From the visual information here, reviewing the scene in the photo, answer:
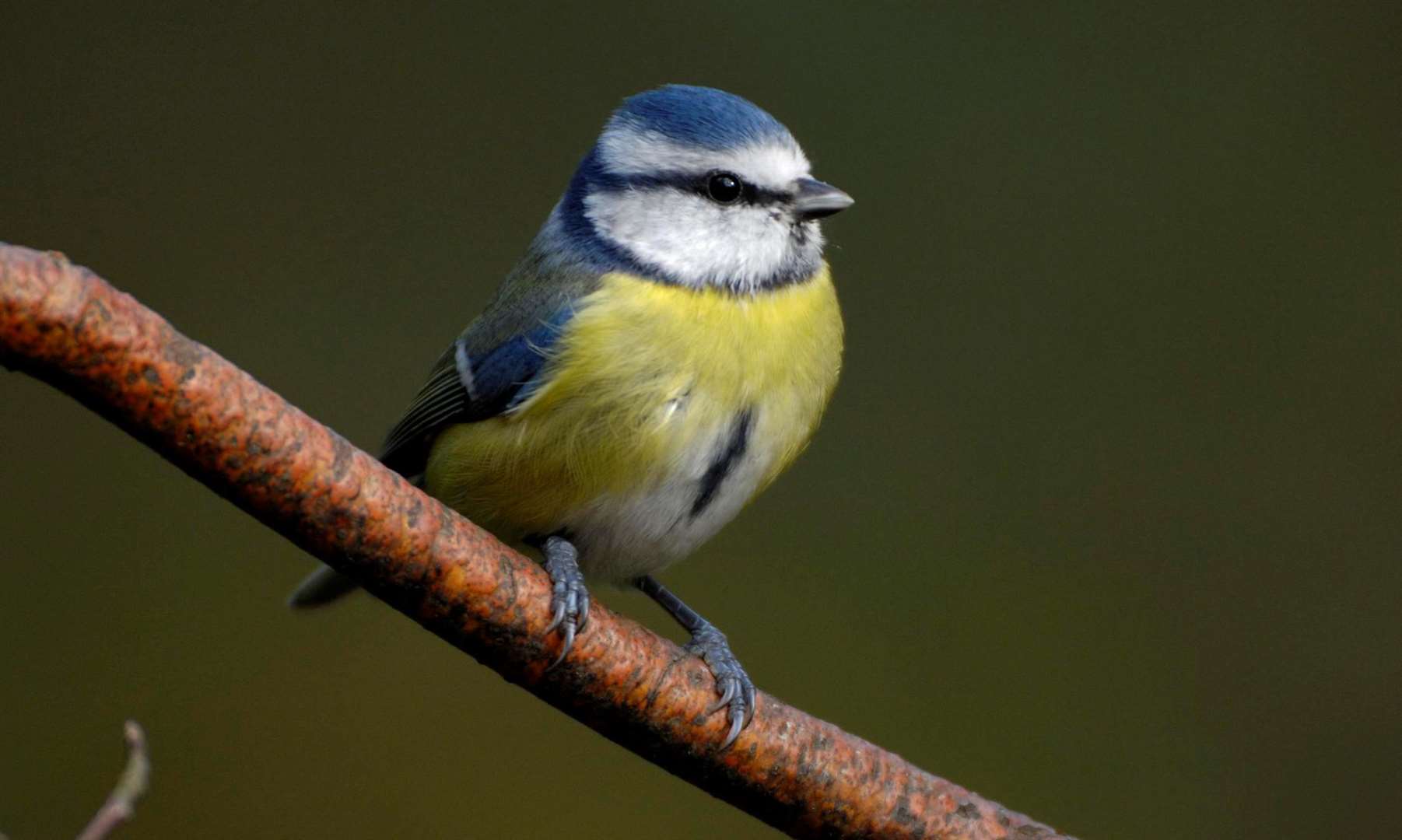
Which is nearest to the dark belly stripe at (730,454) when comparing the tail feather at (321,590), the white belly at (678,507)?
the white belly at (678,507)

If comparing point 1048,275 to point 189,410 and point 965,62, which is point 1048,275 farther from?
point 189,410

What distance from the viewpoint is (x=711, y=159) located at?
1219 mm

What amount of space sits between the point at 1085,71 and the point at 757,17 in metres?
0.51

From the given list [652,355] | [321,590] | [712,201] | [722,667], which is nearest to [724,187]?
[712,201]

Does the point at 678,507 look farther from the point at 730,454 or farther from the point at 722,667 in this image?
the point at 722,667

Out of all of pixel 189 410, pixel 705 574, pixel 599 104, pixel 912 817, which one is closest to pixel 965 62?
pixel 599 104

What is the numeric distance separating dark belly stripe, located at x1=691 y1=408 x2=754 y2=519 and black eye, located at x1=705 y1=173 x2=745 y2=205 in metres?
0.19

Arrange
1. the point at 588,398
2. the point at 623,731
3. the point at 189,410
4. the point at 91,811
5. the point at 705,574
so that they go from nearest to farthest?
the point at 189,410, the point at 623,731, the point at 588,398, the point at 91,811, the point at 705,574

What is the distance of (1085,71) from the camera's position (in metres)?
2.20

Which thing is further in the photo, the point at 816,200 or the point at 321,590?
the point at 321,590

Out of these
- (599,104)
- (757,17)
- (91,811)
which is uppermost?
(757,17)

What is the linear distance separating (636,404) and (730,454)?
0.09 metres

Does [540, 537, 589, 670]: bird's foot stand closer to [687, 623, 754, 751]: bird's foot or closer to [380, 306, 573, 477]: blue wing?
[687, 623, 754, 751]: bird's foot

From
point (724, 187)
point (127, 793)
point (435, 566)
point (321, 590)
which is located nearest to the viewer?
point (127, 793)
